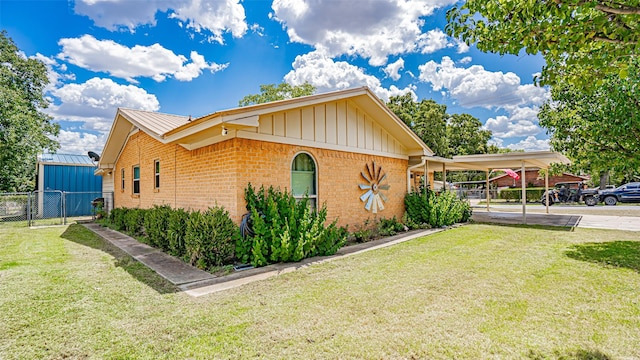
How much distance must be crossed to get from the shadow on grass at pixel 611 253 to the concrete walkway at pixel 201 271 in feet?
12.9

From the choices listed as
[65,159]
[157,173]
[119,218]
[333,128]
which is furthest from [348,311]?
[65,159]

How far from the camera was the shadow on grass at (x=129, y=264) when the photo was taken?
4.79m

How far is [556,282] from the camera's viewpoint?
4.78 m

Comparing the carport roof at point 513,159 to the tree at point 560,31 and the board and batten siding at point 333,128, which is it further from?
the tree at point 560,31

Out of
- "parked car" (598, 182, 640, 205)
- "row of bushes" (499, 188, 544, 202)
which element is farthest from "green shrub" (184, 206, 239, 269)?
"row of bushes" (499, 188, 544, 202)

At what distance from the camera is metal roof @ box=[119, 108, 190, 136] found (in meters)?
9.08

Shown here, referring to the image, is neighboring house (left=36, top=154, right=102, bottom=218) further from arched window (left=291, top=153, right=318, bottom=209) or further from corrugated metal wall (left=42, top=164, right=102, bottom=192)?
arched window (left=291, top=153, right=318, bottom=209)

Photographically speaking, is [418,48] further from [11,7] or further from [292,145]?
[11,7]

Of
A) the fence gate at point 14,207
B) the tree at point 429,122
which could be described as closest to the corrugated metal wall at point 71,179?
the fence gate at point 14,207

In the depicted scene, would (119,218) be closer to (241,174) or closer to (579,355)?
(241,174)

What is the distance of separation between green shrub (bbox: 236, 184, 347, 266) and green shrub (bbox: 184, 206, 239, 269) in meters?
0.24

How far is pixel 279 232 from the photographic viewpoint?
6027 mm

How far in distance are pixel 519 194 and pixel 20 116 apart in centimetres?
3845

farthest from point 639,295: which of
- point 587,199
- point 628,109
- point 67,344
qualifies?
point 587,199
